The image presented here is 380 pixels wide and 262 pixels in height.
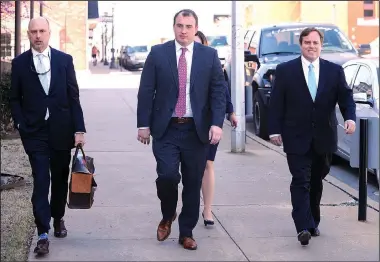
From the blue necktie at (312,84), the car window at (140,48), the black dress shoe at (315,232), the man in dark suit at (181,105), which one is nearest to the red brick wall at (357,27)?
the car window at (140,48)

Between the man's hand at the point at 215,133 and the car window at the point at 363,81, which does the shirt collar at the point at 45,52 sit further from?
the car window at the point at 363,81

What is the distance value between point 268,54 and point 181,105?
880 cm

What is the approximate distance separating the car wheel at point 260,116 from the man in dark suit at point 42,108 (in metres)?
7.91

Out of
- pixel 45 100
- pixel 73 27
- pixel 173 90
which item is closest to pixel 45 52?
pixel 45 100

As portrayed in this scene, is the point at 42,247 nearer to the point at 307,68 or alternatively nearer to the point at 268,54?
the point at 307,68

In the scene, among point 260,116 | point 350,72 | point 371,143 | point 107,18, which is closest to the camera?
point 371,143

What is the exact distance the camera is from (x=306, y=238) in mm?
6246

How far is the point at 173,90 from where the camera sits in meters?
6.07

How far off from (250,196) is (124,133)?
589 cm

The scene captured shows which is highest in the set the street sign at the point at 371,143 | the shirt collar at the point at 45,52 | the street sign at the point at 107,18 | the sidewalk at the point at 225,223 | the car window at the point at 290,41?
the street sign at the point at 107,18

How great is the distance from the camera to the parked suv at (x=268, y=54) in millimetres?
13664

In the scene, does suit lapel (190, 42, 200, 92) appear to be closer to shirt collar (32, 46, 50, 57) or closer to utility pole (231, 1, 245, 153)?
shirt collar (32, 46, 50, 57)

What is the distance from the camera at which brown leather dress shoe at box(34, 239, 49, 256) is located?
233 inches

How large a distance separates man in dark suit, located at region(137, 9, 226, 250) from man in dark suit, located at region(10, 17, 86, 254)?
0.60 metres
